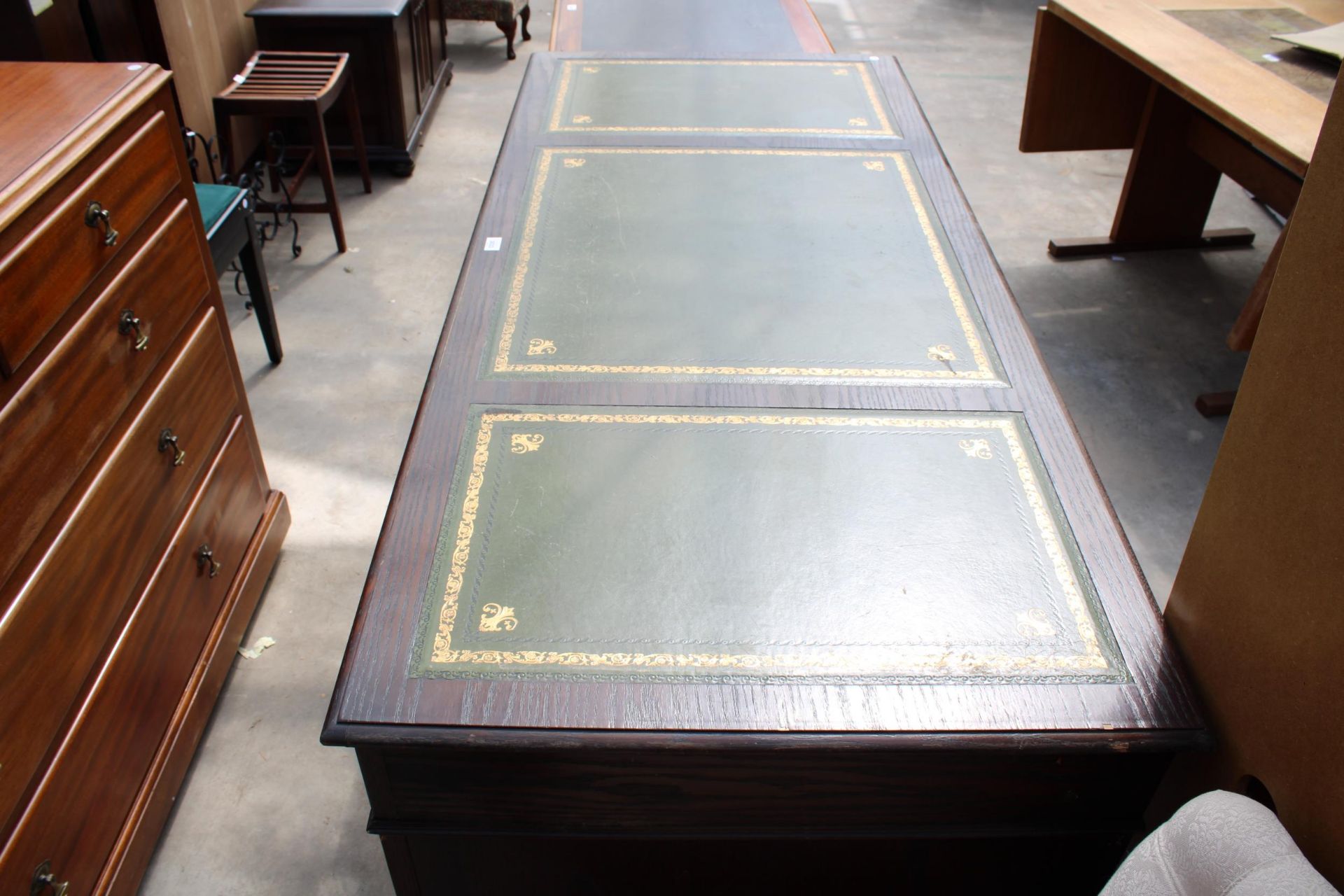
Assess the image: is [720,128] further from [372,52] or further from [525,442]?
[372,52]

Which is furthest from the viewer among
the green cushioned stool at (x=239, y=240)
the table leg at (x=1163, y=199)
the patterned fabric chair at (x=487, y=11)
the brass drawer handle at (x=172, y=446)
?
the patterned fabric chair at (x=487, y=11)

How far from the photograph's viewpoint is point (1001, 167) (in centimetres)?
457

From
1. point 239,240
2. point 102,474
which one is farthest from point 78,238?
point 239,240

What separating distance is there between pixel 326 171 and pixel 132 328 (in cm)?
199

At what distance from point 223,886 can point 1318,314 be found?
76.3 inches

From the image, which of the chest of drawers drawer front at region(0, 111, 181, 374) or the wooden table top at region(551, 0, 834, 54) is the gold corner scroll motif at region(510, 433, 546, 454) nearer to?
the chest of drawers drawer front at region(0, 111, 181, 374)

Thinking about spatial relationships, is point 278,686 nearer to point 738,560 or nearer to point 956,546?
point 738,560

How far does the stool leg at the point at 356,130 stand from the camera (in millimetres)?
3836

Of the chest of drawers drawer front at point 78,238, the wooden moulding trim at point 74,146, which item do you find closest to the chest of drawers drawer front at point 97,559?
the chest of drawers drawer front at point 78,238

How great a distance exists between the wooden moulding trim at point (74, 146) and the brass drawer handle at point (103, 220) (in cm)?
8

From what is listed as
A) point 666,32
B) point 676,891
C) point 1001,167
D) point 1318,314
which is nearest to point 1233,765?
point 1318,314

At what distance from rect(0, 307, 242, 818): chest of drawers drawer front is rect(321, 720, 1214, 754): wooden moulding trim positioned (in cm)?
49

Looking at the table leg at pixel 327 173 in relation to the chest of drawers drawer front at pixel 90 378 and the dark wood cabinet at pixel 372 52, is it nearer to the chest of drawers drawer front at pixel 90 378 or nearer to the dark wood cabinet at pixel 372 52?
the dark wood cabinet at pixel 372 52

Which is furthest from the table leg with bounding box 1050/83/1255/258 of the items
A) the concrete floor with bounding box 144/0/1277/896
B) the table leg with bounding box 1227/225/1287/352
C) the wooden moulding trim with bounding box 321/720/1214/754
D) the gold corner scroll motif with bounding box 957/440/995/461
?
the wooden moulding trim with bounding box 321/720/1214/754
